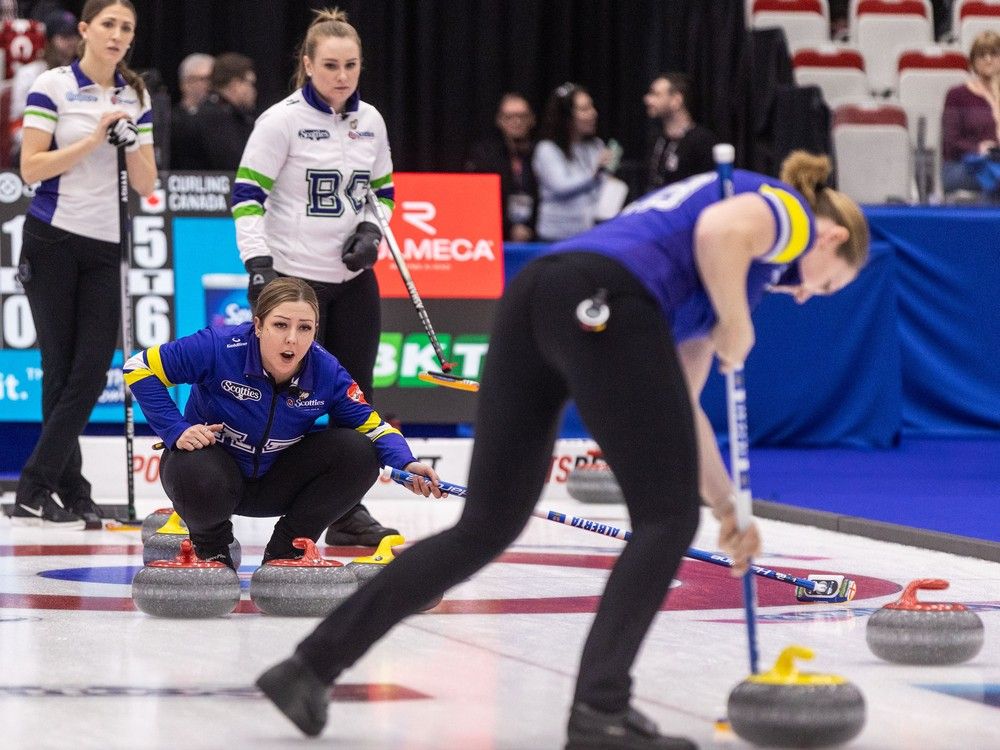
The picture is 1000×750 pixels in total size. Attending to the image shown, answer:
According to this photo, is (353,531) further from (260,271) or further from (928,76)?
(928,76)

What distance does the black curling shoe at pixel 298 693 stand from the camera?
301 cm

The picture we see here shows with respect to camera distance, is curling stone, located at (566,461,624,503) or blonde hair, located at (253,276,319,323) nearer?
blonde hair, located at (253,276,319,323)

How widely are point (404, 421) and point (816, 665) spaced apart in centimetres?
512

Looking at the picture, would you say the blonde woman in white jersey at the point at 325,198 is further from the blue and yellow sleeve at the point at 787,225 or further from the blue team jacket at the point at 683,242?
the blue and yellow sleeve at the point at 787,225

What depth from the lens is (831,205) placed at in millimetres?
3158

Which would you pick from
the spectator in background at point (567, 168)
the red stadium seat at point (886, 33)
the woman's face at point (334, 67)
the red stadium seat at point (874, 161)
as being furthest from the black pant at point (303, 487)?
the red stadium seat at point (886, 33)

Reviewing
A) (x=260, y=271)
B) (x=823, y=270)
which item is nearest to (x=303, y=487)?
(x=260, y=271)

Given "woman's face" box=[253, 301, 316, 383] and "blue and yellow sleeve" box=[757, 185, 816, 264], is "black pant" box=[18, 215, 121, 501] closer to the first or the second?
"woman's face" box=[253, 301, 316, 383]

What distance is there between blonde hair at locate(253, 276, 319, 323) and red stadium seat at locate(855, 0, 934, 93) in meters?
8.34

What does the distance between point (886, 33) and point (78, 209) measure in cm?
751

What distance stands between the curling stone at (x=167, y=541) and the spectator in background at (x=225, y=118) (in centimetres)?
402

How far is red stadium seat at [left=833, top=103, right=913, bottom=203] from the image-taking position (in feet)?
33.6

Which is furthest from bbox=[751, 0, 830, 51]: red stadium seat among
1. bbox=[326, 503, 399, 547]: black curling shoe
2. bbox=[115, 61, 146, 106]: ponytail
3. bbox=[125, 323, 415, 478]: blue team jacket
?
bbox=[125, 323, 415, 478]: blue team jacket

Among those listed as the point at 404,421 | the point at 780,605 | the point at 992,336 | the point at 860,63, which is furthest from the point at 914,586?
the point at 860,63
